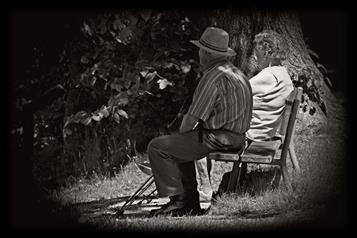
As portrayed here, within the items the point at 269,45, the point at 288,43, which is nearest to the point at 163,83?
the point at 288,43

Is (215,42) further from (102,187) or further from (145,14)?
(102,187)

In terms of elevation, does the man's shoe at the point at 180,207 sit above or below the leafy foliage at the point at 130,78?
below

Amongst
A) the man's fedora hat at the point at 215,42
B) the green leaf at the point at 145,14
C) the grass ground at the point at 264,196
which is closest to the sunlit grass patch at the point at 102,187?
the grass ground at the point at 264,196

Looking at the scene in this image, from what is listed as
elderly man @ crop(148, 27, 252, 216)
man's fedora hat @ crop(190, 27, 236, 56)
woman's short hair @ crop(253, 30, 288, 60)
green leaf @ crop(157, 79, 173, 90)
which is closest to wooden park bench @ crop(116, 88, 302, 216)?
elderly man @ crop(148, 27, 252, 216)

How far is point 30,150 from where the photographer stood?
8.70m

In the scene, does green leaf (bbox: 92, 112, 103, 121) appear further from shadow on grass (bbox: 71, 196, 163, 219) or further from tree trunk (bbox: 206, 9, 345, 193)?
tree trunk (bbox: 206, 9, 345, 193)

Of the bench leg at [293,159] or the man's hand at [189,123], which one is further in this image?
the bench leg at [293,159]

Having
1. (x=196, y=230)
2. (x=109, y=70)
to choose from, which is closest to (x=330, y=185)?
(x=196, y=230)

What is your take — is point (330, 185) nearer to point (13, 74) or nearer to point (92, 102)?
point (92, 102)

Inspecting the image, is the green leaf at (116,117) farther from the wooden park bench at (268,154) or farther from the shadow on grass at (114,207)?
the wooden park bench at (268,154)

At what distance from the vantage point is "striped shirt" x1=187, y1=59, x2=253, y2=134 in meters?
5.69

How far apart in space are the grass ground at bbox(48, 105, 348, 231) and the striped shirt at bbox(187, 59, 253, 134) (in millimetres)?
648

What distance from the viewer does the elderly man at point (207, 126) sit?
5.72 metres

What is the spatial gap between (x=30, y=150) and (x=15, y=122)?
36 centimetres
